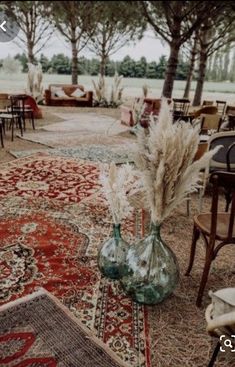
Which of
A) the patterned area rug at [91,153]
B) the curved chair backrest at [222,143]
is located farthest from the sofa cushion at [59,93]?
the curved chair backrest at [222,143]

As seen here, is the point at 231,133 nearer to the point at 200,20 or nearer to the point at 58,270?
the point at 58,270

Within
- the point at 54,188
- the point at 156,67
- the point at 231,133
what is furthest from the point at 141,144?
the point at 54,188

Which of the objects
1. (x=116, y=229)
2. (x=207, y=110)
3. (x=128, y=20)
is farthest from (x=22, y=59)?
(x=207, y=110)

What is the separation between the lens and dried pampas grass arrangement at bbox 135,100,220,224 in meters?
1.42

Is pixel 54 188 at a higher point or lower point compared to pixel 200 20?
lower

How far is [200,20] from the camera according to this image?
2.68ft

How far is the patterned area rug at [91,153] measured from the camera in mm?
5098

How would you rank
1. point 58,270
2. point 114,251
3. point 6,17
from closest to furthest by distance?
point 6,17 < point 114,251 < point 58,270

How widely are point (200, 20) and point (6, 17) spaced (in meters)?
0.43

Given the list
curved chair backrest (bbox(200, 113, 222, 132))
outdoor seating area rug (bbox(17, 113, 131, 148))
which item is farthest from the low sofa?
curved chair backrest (bbox(200, 113, 222, 132))

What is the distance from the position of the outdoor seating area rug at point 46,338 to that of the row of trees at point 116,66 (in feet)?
3.84

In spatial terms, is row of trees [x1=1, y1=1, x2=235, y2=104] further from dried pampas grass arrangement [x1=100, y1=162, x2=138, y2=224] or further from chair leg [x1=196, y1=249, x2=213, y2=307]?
chair leg [x1=196, y1=249, x2=213, y2=307]

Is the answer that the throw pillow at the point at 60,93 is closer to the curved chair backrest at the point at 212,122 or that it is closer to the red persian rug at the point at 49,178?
the red persian rug at the point at 49,178

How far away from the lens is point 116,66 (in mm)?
1073
